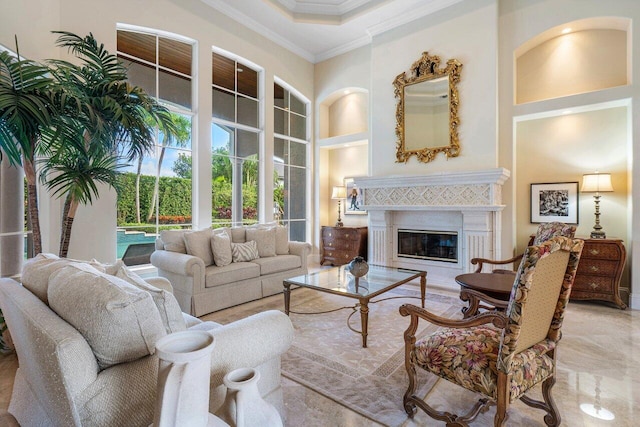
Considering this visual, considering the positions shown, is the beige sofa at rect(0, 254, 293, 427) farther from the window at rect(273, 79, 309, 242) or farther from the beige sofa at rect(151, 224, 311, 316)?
the window at rect(273, 79, 309, 242)

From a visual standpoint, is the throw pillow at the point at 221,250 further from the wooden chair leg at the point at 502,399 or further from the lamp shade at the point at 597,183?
the lamp shade at the point at 597,183

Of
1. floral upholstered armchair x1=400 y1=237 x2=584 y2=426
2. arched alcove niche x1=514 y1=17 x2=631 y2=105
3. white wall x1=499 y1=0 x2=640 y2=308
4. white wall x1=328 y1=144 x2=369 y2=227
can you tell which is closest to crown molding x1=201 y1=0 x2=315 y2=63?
white wall x1=328 y1=144 x2=369 y2=227

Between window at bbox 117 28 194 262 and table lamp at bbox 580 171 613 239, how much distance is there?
5.16m

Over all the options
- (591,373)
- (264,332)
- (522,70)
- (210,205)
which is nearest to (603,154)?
(522,70)

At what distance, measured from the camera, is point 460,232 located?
183 inches

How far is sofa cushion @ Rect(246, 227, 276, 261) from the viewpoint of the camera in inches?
172

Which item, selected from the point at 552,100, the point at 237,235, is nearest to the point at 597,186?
the point at 552,100

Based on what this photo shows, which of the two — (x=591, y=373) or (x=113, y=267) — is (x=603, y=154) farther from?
(x=113, y=267)

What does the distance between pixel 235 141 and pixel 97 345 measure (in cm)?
450

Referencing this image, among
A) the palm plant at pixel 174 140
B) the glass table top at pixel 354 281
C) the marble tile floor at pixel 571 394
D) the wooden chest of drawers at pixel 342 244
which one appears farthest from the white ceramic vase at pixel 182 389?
the wooden chest of drawers at pixel 342 244

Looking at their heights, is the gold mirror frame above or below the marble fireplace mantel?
above

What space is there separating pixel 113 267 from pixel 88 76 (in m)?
2.02

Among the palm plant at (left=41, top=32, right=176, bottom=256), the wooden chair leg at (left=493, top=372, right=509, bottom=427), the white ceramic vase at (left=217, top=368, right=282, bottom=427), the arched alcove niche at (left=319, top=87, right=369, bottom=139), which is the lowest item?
the wooden chair leg at (left=493, top=372, right=509, bottom=427)

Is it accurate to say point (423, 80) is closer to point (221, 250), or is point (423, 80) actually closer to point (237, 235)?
point (237, 235)
